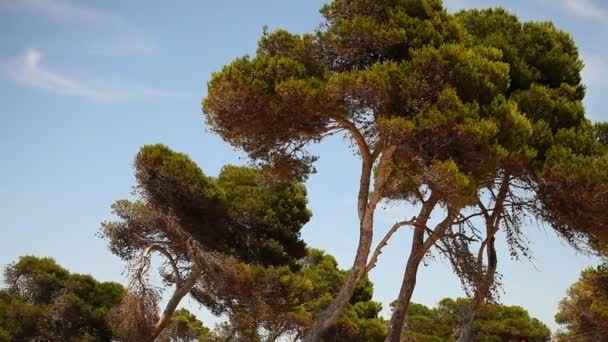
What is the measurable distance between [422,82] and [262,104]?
3.04 m

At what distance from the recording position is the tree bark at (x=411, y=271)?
522 inches

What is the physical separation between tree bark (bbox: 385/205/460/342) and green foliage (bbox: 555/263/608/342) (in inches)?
262

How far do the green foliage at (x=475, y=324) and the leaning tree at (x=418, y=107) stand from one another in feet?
53.3

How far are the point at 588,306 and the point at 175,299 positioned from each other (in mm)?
12802

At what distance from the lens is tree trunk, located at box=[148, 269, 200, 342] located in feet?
55.9

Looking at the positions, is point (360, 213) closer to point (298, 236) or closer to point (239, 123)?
point (239, 123)

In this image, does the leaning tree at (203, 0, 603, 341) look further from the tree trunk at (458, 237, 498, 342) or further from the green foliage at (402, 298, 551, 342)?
the green foliage at (402, 298, 551, 342)

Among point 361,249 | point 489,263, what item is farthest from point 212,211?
point 489,263

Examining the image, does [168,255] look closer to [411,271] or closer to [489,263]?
[411,271]

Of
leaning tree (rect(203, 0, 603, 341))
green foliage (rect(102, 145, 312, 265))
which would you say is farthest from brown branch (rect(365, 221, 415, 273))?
green foliage (rect(102, 145, 312, 265))

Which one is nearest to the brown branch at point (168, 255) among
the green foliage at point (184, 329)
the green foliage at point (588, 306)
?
the green foliage at point (588, 306)

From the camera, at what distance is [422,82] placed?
11.7 m

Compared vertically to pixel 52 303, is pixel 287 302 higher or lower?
higher

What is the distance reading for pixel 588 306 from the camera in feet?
67.9
